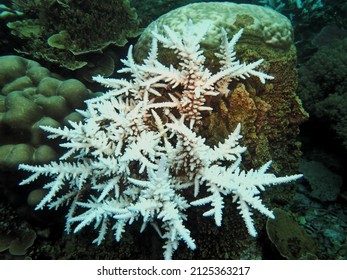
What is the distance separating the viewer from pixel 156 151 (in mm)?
2373

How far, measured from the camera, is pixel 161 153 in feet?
7.47

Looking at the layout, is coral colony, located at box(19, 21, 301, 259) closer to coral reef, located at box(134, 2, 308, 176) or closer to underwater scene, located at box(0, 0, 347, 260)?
underwater scene, located at box(0, 0, 347, 260)

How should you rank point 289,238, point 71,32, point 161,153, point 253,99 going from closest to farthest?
1. point 161,153
2. point 253,99
3. point 289,238
4. point 71,32

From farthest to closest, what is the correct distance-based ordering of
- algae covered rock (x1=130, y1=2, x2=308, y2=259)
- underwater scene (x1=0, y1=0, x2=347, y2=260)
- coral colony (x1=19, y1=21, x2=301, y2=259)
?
1. algae covered rock (x1=130, y1=2, x2=308, y2=259)
2. underwater scene (x1=0, y1=0, x2=347, y2=260)
3. coral colony (x1=19, y1=21, x2=301, y2=259)

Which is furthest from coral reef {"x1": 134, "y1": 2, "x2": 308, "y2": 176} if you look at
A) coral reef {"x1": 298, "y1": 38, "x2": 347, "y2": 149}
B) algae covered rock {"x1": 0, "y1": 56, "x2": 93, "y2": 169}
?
coral reef {"x1": 298, "y1": 38, "x2": 347, "y2": 149}

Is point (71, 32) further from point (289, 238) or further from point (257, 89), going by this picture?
point (289, 238)

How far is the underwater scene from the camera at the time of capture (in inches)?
88.5

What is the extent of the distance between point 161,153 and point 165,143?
0.41 ft

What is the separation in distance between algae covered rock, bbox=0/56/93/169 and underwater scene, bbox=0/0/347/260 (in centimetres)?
1

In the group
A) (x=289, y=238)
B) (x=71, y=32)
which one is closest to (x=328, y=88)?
(x=289, y=238)

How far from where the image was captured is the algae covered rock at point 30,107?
9.35 ft

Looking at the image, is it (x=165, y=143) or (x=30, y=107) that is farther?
(x=30, y=107)

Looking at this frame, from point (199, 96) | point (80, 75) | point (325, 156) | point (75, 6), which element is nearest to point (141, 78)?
point (199, 96)

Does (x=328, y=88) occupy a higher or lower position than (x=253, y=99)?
lower
